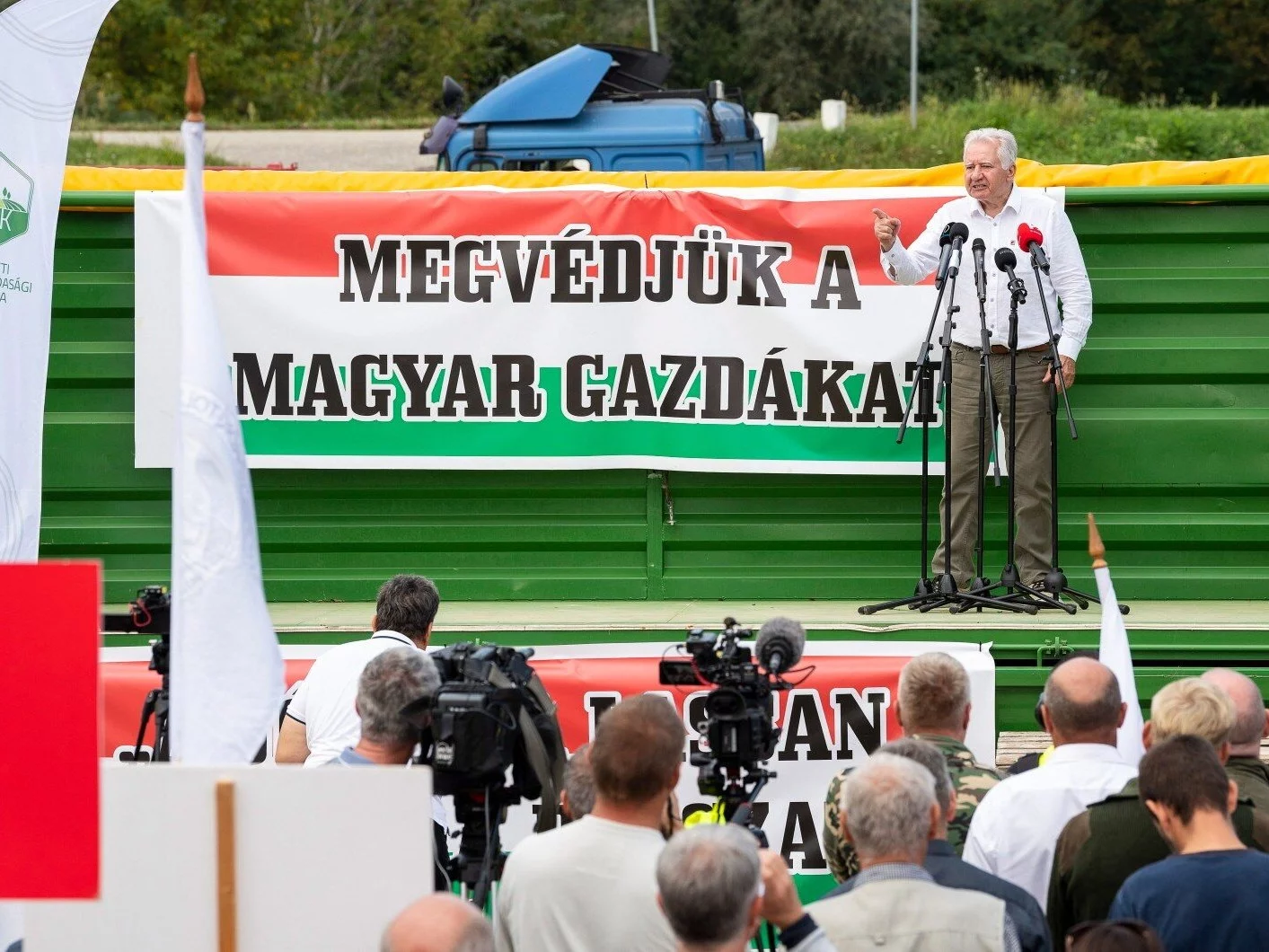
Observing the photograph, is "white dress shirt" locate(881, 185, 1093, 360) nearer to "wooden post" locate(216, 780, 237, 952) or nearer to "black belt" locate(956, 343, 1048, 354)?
"black belt" locate(956, 343, 1048, 354)

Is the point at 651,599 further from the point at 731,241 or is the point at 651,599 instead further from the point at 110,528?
the point at 110,528

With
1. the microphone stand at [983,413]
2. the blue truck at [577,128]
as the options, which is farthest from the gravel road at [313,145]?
the microphone stand at [983,413]

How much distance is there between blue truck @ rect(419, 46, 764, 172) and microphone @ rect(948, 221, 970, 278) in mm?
4081

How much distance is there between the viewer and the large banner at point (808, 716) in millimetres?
6973

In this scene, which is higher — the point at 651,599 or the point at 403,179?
the point at 403,179

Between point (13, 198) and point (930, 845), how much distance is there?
3.88 metres

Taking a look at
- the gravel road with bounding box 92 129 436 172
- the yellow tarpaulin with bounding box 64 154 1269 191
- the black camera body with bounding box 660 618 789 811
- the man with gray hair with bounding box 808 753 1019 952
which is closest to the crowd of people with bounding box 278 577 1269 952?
the man with gray hair with bounding box 808 753 1019 952

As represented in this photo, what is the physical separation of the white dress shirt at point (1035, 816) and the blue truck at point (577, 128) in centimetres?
703

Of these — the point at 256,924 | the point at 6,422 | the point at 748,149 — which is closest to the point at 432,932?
the point at 256,924

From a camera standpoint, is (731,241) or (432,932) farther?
(731,241)

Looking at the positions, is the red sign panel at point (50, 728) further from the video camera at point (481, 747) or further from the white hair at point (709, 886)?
the white hair at point (709, 886)

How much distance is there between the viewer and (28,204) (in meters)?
6.23

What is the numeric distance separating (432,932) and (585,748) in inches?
48.7

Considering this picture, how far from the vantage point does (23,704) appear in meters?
3.65
